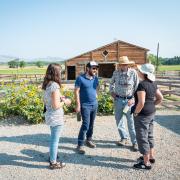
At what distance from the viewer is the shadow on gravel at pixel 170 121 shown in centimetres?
771

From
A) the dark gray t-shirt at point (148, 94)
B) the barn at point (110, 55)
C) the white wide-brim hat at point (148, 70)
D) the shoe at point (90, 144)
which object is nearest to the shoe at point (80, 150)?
the shoe at point (90, 144)

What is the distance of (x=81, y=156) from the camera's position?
5.57 m

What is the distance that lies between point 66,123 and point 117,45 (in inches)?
954

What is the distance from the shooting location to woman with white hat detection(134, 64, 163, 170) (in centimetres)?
461

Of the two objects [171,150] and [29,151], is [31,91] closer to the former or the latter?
[29,151]

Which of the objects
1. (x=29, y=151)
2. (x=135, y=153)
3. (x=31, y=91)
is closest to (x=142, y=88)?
(x=135, y=153)

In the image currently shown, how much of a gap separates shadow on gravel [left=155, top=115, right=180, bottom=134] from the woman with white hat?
2.77 meters

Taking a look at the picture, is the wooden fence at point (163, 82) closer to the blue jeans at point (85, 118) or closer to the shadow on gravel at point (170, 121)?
the shadow on gravel at point (170, 121)

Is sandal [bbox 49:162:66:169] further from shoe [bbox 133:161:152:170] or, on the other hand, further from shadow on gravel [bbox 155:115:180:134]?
shadow on gravel [bbox 155:115:180:134]

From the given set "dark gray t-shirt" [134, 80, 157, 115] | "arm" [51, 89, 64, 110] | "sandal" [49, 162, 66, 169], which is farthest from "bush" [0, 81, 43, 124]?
"dark gray t-shirt" [134, 80, 157, 115]

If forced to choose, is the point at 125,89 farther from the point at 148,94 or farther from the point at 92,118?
the point at 148,94

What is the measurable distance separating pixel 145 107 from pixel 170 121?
13.6 feet

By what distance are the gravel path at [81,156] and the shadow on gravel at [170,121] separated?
0.03 m

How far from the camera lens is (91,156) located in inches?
219
